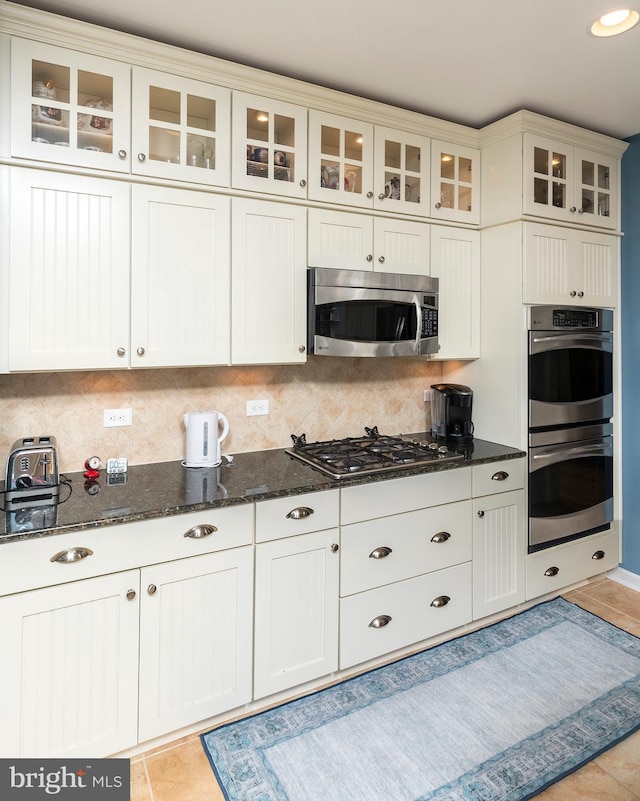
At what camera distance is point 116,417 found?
231 cm

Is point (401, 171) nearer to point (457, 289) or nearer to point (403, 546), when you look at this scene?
point (457, 289)

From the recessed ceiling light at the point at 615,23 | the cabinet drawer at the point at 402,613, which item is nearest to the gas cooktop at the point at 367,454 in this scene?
the cabinet drawer at the point at 402,613

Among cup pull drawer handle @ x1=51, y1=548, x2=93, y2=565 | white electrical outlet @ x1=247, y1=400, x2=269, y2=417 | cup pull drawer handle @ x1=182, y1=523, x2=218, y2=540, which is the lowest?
cup pull drawer handle @ x1=51, y1=548, x2=93, y2=565

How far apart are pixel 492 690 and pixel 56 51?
3056 mm

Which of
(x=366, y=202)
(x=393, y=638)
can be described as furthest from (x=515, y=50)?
(x=393, y=638)

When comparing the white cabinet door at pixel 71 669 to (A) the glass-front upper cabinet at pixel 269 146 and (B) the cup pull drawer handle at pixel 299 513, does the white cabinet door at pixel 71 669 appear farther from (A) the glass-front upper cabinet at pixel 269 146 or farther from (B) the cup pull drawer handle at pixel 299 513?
(A) the glass-front upper cabinet at pixel 269 146

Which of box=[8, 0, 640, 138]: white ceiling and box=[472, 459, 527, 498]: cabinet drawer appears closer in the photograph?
box=[8, 0, 640, 138]: white ceiling

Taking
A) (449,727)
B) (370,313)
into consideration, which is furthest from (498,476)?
(449,727)

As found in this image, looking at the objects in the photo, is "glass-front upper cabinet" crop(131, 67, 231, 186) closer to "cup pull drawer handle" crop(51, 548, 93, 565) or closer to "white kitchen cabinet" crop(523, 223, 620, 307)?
"cup pull drawer handle" crop(51, 548, 93, 565)

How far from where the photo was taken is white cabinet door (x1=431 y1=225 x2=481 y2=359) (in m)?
2.79

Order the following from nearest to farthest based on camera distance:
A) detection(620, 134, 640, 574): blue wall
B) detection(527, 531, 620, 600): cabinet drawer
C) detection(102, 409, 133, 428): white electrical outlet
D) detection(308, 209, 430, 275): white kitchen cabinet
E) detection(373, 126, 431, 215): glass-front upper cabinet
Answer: detection(102, 409, 133, 428): white electrical outlet → detection(308, 209, 430, 275): white kitchen cabinet → detection(373, 126, 431, 215): glass-front upper cabinet → detection(527, 531, 620, 600): cabinet drawer → detection(620, 134, 640, 574): blue wall

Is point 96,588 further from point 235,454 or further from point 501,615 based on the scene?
point 501,615

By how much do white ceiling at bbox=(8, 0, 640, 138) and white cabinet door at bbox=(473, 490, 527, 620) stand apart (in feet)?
6.57

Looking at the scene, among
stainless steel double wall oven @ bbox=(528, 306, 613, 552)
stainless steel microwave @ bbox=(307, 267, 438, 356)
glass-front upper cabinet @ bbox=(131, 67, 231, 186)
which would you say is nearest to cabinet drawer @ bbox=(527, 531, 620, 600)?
stainless steel double wall oven @ bbox=(528, 306, 613, 552)
